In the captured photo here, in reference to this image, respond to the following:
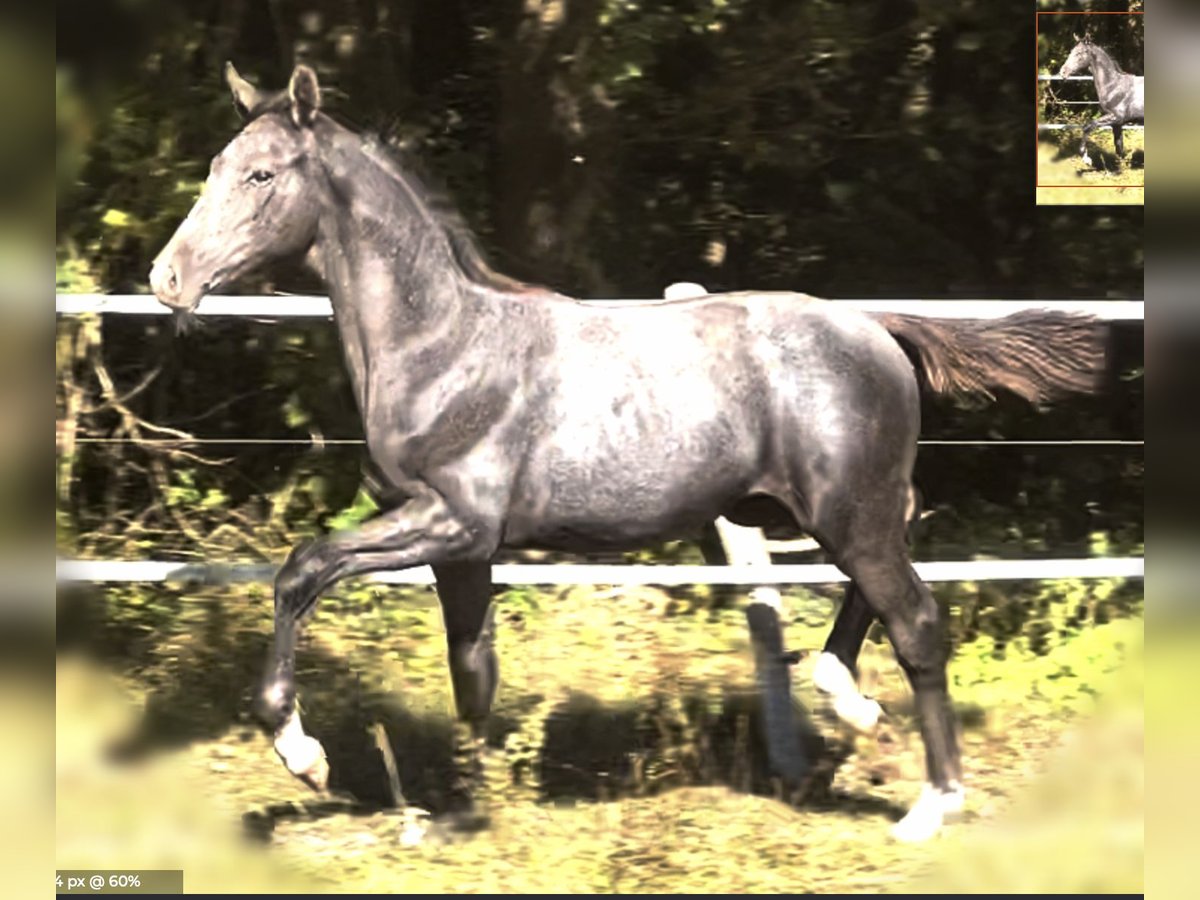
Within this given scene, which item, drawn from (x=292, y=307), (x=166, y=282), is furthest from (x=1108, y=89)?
(x=166, y=282)

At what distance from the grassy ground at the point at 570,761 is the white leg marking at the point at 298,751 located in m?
0.23

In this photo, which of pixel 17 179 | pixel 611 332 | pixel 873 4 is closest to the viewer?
pixel 17 179

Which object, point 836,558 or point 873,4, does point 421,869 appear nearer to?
point 836,558

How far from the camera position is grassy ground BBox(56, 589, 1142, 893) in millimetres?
3984

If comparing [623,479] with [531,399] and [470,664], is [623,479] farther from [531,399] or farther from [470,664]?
[470,664]

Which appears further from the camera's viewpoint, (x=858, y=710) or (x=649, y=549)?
(x=649, y=549)

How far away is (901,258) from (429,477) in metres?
1.34

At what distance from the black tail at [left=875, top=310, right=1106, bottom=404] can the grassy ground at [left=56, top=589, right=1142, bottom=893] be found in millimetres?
717

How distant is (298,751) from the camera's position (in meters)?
3.83

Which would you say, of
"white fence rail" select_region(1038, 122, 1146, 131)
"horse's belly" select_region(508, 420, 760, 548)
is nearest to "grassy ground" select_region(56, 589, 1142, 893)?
"horse's belly" select_region(508, 420, 760, 548)

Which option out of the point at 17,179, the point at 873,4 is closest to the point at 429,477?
the point at 17,179

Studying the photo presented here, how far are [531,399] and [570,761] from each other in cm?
93

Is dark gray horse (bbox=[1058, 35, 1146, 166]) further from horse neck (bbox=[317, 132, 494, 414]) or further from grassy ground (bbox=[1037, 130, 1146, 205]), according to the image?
horse neck (bbox=[317, 132, 494, 414])

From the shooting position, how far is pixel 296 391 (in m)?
4.24
